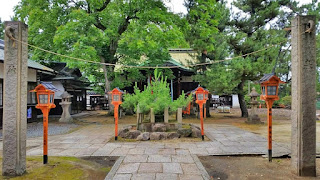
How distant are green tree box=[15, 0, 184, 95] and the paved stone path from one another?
6637 millimetres

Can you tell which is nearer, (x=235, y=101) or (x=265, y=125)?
(x=265, y=125)

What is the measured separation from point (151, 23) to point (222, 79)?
5.85 meters

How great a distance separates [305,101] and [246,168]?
199 cm

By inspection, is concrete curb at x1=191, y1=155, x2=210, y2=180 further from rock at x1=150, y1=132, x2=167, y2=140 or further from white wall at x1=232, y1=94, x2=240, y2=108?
white wall at x1=232, y1=94, x2=240, y2=108

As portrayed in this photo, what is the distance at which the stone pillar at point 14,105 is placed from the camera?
14.0 feet

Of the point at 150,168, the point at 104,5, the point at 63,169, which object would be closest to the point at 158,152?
the point at 150,168

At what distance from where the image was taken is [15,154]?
4.27m

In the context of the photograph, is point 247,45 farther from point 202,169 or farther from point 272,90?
point 202,169

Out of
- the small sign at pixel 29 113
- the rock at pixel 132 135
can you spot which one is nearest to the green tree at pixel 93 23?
the small sign at pixel 29 113

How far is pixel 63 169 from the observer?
15.6ft

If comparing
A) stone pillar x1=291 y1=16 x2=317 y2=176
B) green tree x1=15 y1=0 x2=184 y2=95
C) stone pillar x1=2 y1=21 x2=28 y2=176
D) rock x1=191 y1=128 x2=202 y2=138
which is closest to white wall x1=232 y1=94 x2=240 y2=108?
green tree x1=15 y1=0 x2=184 y2=95

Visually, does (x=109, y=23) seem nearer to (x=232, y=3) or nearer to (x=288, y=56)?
(x=232, y=3)

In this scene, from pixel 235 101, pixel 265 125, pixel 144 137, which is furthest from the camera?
pixel 235 101

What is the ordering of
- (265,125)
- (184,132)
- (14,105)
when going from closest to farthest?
1. (14,105)
2. (184,132)
3. (265,125)
